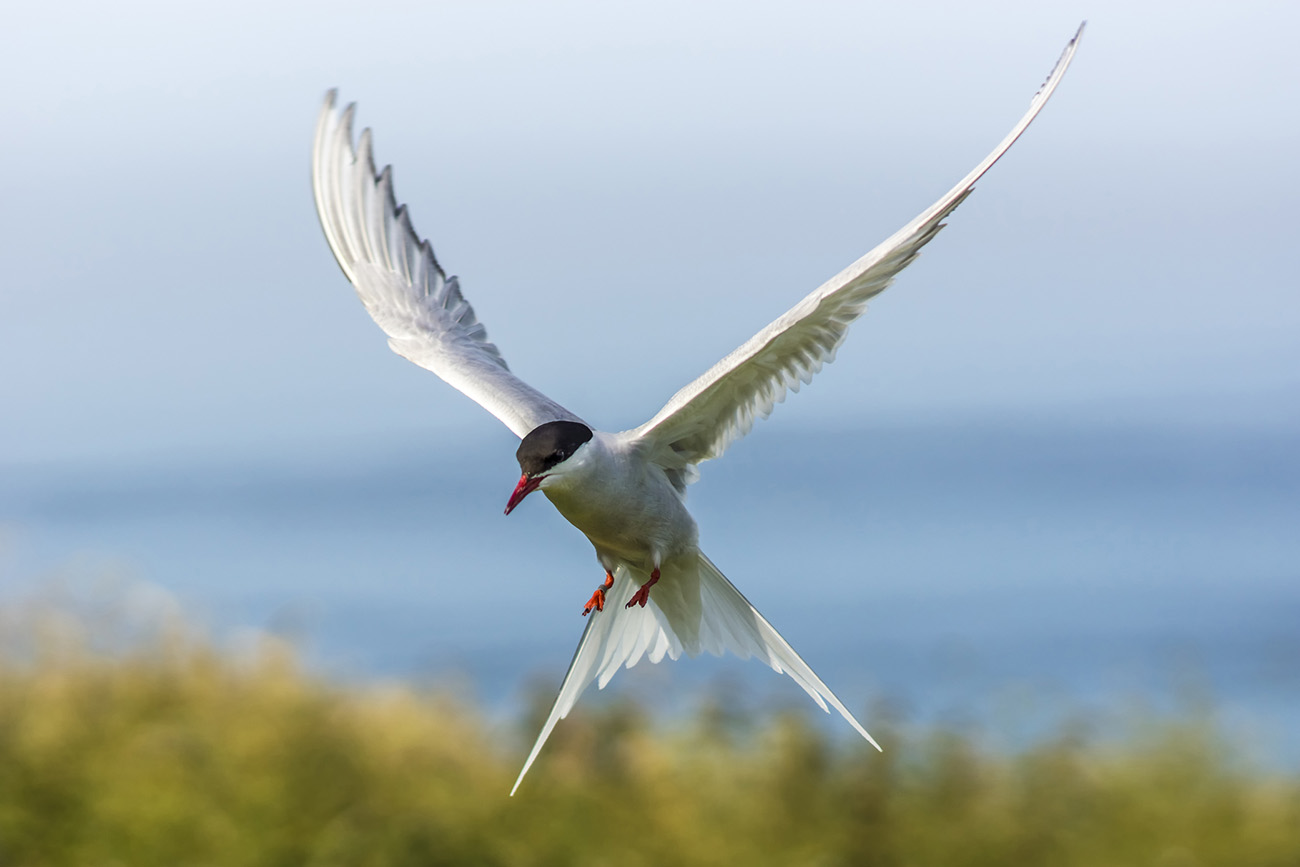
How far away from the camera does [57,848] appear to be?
285 inches

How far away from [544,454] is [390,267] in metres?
2.43

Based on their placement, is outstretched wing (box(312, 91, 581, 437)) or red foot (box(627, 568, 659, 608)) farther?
outstretched wing (box(312, 91, 581, 437))

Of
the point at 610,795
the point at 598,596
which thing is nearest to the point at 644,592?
the point at 598,596

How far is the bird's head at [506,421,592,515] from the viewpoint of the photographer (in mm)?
4500

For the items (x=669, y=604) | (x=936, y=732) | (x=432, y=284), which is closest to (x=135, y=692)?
(x=432, y=284)

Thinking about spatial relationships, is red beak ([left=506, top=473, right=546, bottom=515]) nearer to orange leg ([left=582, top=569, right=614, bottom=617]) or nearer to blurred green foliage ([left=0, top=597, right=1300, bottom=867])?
orange leg ([left=582, top=569, right=614, bottom=617])

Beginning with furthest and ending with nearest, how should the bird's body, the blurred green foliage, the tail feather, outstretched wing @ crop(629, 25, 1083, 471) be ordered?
the blurred green foliage, the tail feather, the bird's body, outstretched wing @ crop(629, 25, 1083, 471)

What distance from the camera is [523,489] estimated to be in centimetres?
448

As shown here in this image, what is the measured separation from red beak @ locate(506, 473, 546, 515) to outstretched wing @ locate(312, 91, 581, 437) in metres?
1.15

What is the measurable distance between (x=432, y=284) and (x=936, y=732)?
10.7ft

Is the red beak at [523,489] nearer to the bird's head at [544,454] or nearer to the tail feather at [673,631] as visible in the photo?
the bird's head at [544,454]

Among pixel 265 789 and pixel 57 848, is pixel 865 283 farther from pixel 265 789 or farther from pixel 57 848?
pixel 57 848

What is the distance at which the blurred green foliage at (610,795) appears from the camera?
6734 millimetres

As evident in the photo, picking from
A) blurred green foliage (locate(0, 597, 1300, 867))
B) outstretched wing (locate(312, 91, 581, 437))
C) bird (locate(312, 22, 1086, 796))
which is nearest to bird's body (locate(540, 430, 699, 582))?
bird (locate(312, 22, 1086, 796))
